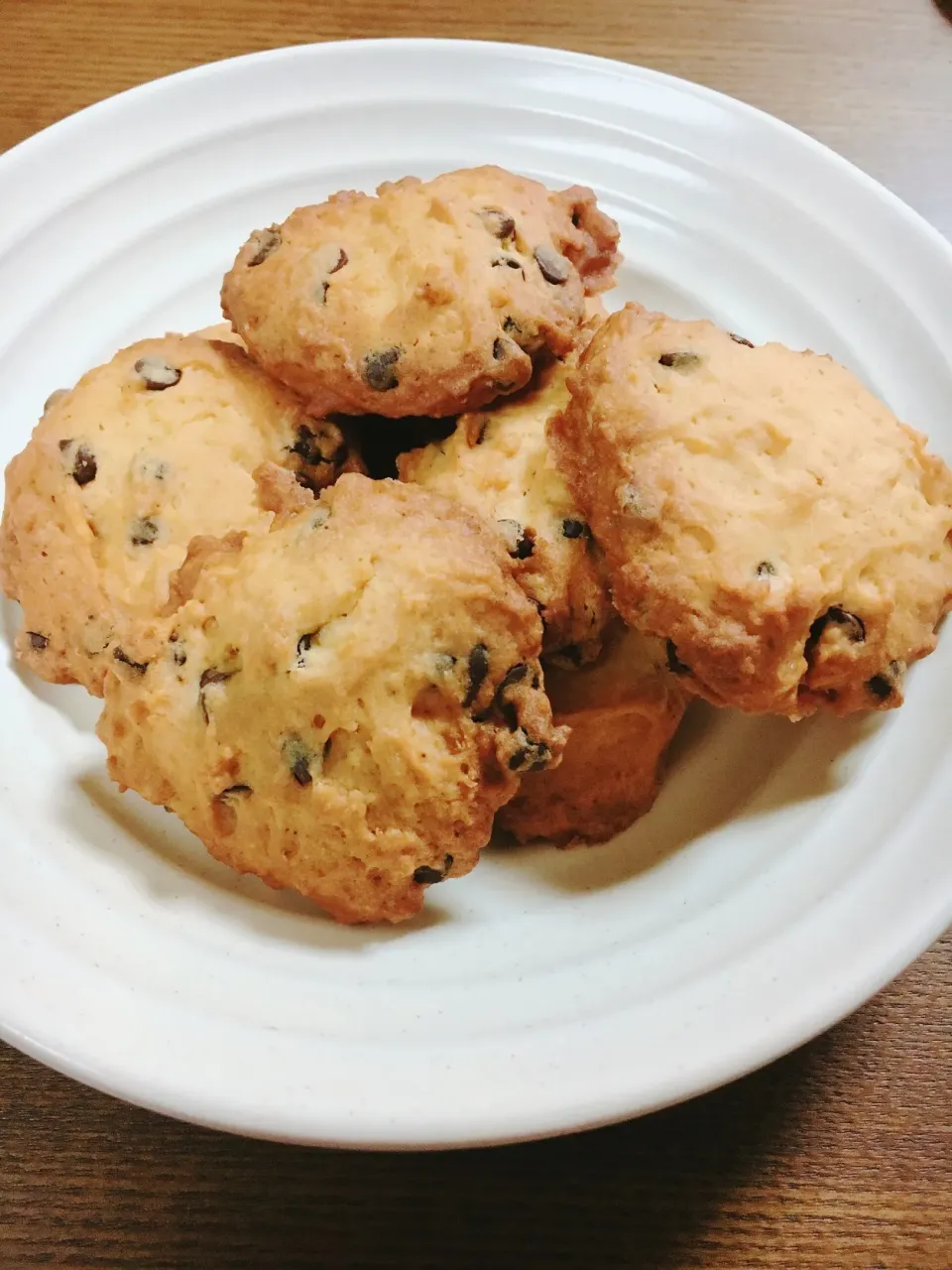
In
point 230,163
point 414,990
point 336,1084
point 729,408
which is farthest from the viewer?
point 230,163

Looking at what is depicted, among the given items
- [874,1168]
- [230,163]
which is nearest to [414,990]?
[874,1168]

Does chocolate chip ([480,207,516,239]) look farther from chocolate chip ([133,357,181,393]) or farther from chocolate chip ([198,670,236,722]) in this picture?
chocolate chip ([198,670,236,722])

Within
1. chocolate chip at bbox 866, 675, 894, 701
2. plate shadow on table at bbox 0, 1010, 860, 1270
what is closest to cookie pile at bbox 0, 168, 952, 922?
chocolate chip at bbox 866, 675, 894, 701

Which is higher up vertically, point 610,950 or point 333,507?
point 333,507

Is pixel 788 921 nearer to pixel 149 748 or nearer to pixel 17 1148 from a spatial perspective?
pixel 149 748

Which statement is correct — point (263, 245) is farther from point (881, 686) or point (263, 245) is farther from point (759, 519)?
point (881, 686)

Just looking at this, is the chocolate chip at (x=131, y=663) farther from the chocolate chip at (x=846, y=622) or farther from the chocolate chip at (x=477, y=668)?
the chocolate chip at (x=846, y=622)

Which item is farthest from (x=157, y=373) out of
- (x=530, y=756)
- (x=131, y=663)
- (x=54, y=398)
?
(x=530, y=756)

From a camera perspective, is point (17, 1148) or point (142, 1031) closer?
point (142, 1031)
